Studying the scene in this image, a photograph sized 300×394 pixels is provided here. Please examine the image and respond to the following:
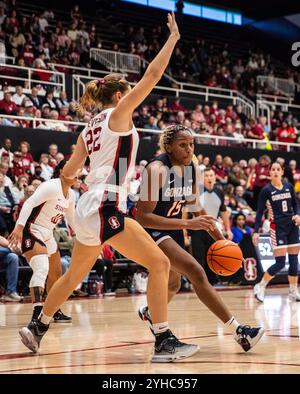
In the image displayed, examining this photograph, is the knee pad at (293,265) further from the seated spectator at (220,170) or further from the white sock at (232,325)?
the seated spectator at (220,170)

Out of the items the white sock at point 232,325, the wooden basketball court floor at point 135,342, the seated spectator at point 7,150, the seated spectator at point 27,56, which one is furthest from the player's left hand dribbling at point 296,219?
the seated spectator at point 27,56

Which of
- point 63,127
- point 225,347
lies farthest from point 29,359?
point 63,127

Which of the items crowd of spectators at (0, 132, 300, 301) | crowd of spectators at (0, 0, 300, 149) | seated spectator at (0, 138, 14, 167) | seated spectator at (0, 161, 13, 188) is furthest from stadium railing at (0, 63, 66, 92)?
seated spectator at (0, 161, 13, 188)

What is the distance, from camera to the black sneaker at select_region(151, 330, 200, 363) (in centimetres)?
559

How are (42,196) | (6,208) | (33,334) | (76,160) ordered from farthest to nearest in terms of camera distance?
(6,208) → (42,196) → (33,334) → (76,160)

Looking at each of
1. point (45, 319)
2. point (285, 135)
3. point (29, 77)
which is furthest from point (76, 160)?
point (285, 135)

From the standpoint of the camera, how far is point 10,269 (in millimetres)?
12133

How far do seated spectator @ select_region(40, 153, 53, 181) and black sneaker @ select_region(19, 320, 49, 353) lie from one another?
897 centimetres

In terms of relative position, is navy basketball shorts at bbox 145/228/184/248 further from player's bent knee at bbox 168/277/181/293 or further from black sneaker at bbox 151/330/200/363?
black sneaker at bbox 151/330/200/363

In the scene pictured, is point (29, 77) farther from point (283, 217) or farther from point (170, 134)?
point (170, 134)

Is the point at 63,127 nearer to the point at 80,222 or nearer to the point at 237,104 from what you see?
the point at 237,104

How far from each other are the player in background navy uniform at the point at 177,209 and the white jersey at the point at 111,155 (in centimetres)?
54

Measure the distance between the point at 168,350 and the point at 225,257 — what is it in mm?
1260

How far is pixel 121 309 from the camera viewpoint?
10672 mm
